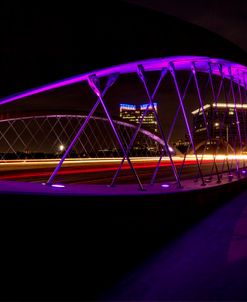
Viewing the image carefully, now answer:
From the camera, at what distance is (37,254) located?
10.2ft

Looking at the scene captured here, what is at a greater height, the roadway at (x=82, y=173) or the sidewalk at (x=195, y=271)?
the roadway at (x=82, y=173)

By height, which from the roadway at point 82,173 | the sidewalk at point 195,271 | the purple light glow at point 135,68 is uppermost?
the roadway at point 82,173

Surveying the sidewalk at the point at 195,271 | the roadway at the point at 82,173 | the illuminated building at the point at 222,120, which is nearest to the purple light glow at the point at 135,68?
the illuminated building at the point at 222,120

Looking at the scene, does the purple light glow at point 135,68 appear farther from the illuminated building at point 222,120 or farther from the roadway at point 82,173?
the roadway at point 82,173

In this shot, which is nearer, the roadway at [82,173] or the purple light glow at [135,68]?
the purple light glow at [135,68]

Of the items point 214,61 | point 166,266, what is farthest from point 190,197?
point 214,61

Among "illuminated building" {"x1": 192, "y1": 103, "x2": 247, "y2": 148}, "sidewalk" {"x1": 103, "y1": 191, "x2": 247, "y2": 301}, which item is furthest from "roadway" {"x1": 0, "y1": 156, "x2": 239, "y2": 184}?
"sidewalk" {"x1": 103, "y1": 191, "x2": 247, "y2": 301}

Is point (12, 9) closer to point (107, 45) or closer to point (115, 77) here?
point (107, 45)

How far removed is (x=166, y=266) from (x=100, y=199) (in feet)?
5.80

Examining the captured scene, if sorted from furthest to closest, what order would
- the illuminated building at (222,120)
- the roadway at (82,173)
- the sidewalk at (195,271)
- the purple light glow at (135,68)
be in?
the roadway at (82,173), the illuminated building at (222,120), the purple light glow at (135,68), the sidewalk at (195,271)

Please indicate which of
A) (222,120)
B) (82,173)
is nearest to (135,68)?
(222,120)

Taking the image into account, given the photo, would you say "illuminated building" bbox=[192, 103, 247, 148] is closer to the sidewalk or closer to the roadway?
the roadway

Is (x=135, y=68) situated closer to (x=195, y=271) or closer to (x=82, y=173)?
(x=195, y=271)

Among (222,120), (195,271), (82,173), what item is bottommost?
(195,271)
